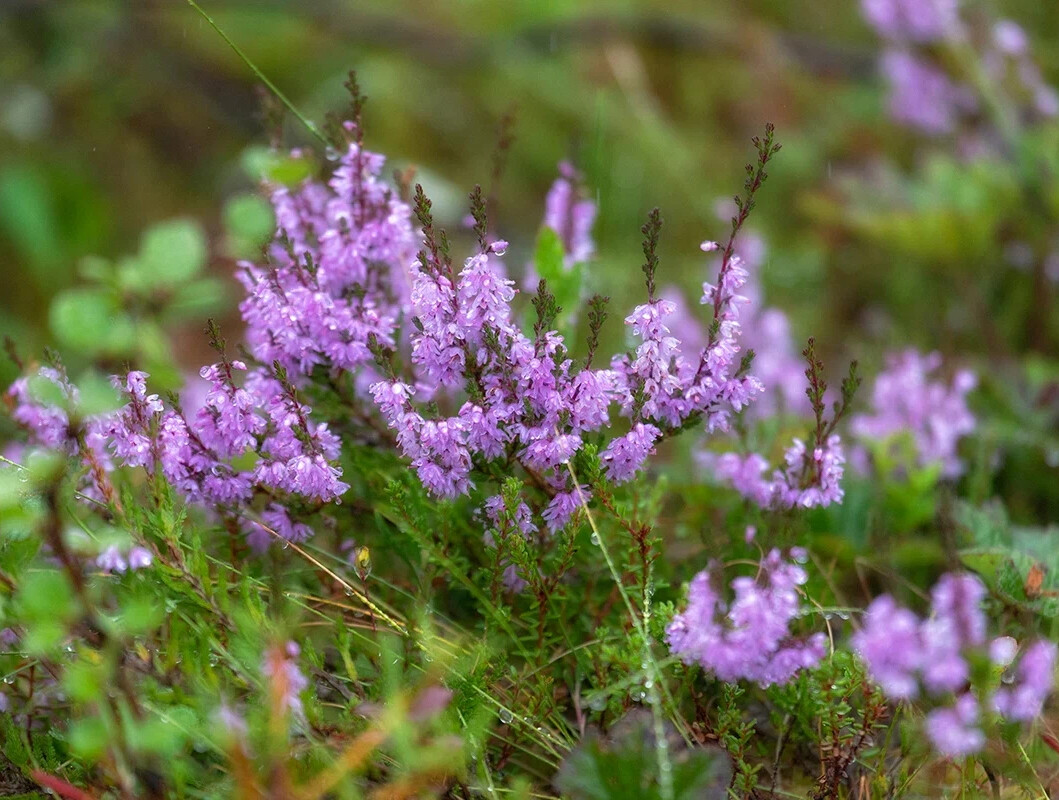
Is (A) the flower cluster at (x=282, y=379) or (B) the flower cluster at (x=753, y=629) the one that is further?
(A) the flower cluster at (x=282, y=379)

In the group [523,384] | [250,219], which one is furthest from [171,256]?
[523,384]

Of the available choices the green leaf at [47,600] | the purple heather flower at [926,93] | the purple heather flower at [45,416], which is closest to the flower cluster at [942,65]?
the purple heather flower at [926,93]

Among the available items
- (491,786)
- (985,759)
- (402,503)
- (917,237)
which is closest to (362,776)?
(491,786)

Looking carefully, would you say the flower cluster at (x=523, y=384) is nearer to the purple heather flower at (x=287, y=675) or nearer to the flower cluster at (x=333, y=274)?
the flower cluster at (x=333, y=274)

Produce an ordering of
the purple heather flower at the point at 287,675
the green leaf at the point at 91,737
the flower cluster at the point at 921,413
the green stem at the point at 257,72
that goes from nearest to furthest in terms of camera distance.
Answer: the green leaf at the point at 91,737 < the purple heather flower at the point at 287,675 < the green stem at the point at 257,72 < the flower cluster at the point at 921,413

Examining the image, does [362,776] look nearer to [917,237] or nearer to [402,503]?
[402,503]

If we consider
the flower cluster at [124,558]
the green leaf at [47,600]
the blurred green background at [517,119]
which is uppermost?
the blurred green background at [517,119]

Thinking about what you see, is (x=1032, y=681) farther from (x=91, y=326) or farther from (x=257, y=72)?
(x=257, y=72)
